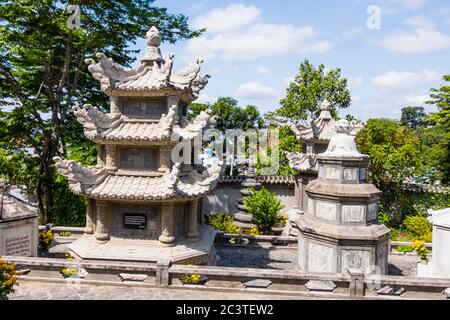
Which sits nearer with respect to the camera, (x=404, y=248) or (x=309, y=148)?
(x=404, y=248)

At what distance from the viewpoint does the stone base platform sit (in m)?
10.9

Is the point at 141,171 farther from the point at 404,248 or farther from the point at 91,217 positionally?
the point at 404,248

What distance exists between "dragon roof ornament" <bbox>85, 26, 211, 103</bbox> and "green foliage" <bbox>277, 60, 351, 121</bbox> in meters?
21.9

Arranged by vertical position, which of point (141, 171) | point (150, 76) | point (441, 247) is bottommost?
point (441, 247)

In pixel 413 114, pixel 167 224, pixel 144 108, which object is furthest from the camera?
pixel 413 114

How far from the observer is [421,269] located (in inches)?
507

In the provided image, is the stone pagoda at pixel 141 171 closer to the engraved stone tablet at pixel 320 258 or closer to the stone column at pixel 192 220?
the stone column at pixel 192 220

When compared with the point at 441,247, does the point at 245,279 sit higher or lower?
lower

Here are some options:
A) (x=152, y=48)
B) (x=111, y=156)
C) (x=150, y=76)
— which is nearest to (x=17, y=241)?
(x=111, y=156)

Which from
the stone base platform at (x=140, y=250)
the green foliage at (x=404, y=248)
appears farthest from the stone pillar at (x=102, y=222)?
the green foliage at (x=404, y=248)

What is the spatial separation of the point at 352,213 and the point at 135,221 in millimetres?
7351

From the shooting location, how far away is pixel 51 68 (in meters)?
20.4
